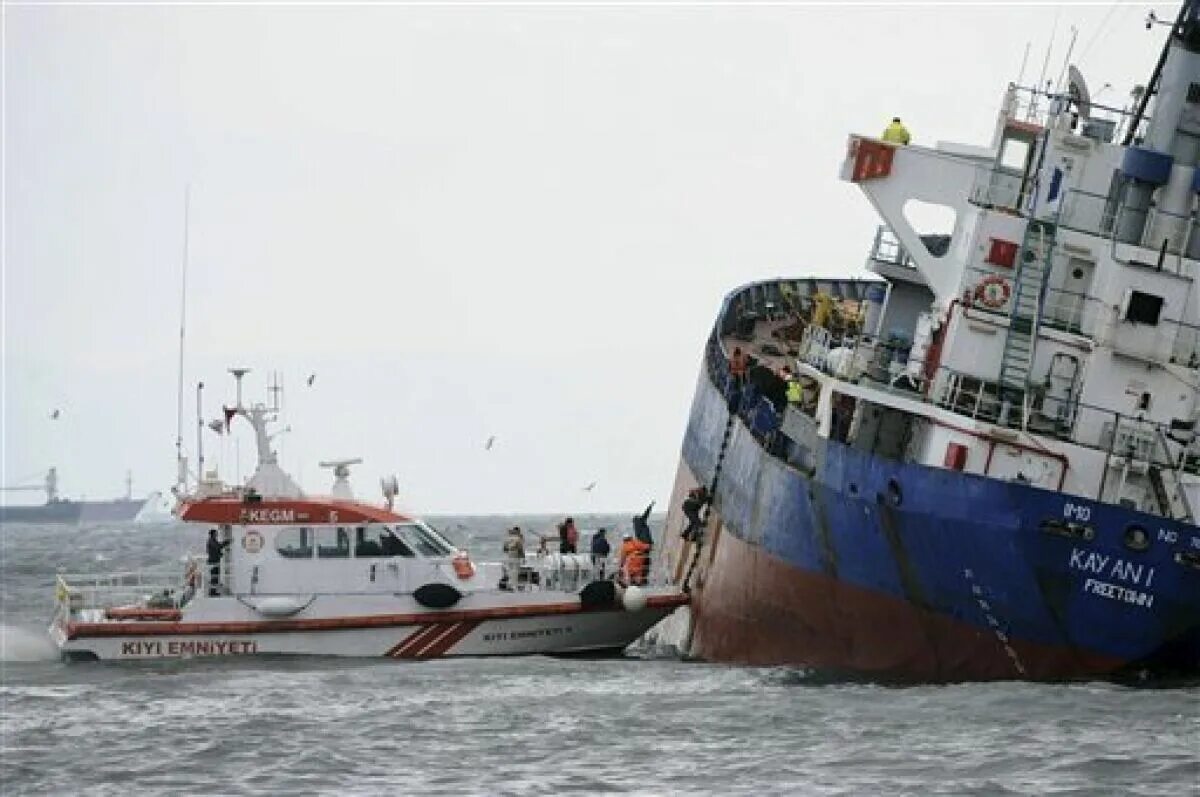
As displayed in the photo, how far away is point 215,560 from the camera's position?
37969 millimetres

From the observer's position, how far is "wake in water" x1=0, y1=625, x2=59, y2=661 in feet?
131

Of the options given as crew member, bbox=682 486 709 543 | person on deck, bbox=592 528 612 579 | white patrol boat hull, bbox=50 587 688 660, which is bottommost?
white patrol boat hull, bbox=50 587 688 660

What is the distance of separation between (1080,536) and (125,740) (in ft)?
36.7

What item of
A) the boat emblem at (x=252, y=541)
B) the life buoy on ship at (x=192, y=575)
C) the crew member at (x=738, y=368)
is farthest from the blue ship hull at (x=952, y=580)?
the life buoy on ship at (x=192, y=575)

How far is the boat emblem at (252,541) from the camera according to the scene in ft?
124

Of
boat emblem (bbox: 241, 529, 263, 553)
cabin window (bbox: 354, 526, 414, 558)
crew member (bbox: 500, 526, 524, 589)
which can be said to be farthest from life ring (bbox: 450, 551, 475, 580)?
boat emblem (bbox: 241, 529, 263, 553)

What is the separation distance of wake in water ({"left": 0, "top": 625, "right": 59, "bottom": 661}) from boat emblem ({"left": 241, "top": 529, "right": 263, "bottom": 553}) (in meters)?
4.00

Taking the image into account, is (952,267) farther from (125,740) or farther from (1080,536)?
(125,740)

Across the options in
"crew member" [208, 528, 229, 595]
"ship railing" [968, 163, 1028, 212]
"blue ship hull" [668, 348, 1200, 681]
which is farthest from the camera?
"crew member" [208, 528, 229, 595]

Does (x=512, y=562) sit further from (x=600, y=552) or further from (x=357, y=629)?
(x=357, y=629)

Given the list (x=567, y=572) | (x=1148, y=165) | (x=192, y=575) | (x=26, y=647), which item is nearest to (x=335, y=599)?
(x=192, y=575)

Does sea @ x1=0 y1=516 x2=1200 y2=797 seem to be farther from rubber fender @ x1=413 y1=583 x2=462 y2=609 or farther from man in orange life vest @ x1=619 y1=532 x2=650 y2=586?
man in orange life vest @ x1=619 y1=532 x2=650 y2=586

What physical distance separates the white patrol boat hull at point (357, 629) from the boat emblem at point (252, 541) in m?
0.67

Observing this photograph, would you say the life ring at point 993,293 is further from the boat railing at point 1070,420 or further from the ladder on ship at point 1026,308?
the boat railing at point 1070,420
